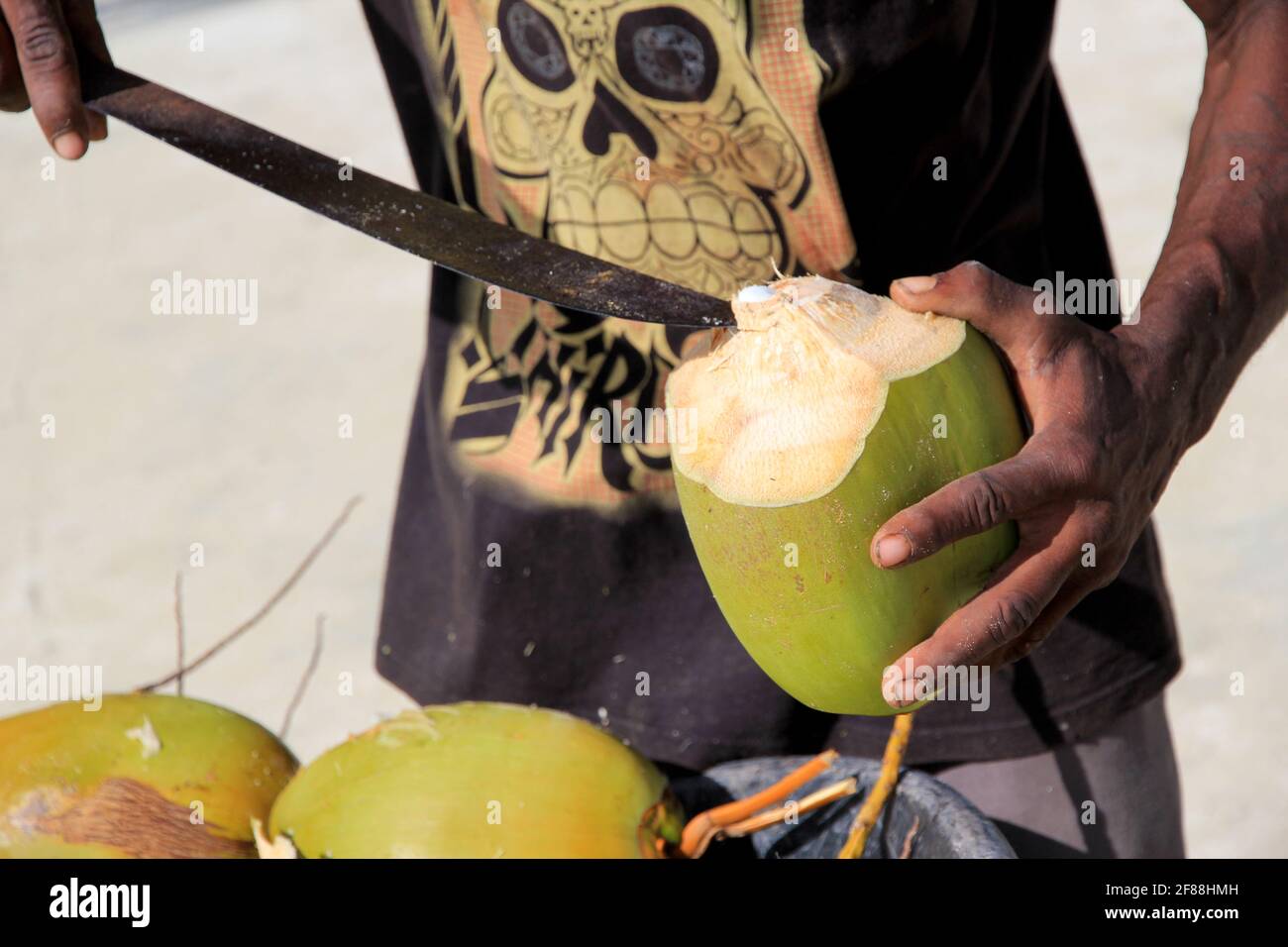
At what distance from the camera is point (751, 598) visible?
973 millimetres

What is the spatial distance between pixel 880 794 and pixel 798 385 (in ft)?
1.06

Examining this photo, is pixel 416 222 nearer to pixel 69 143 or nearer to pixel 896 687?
pixel 69 143

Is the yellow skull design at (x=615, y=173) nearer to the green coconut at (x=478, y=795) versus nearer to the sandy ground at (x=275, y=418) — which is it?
the green coconut at (x=478, y=795)

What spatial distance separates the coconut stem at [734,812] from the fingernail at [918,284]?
14.2 inches

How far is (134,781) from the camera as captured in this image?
1073mm

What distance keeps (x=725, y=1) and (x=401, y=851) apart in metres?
0.69

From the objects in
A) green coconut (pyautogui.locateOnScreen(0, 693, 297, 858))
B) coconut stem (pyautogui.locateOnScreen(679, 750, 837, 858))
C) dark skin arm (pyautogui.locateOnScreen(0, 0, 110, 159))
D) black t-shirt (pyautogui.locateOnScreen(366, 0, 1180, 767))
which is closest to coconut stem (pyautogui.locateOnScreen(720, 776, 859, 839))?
coconut stem (pyautogui.locateOnScreen(679, 750, 837, 858))

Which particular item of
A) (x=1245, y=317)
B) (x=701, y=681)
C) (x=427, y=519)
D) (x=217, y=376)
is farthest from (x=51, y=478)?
(x=1245, y=317)

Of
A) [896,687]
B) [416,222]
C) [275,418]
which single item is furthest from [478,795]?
[275,418]

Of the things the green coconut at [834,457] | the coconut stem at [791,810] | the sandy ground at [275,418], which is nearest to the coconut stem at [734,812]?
the coconut stem at [791,810]

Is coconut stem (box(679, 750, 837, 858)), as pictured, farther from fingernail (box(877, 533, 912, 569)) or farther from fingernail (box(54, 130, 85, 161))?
fingernail (box(54, 130, 85, 161))

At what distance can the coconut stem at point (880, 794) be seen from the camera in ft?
3.38

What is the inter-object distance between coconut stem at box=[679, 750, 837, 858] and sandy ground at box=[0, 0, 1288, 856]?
5.08 ft

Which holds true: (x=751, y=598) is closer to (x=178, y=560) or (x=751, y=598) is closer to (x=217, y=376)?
(x=178, y=560)
